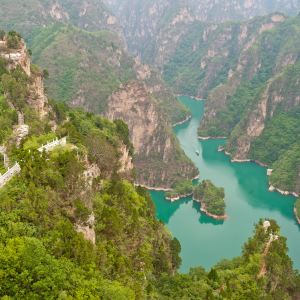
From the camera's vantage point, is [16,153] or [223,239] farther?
[223,239]

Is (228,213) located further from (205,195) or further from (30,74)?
(30,74)

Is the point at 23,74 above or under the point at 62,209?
above

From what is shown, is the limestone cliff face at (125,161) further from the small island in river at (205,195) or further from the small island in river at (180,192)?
the small island in river at (180,192)

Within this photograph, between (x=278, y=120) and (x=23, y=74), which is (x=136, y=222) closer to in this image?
(x=23, y=74)

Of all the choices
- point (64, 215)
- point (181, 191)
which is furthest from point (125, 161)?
point (181, 191)

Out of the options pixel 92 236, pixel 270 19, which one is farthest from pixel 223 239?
pixel 270 19
